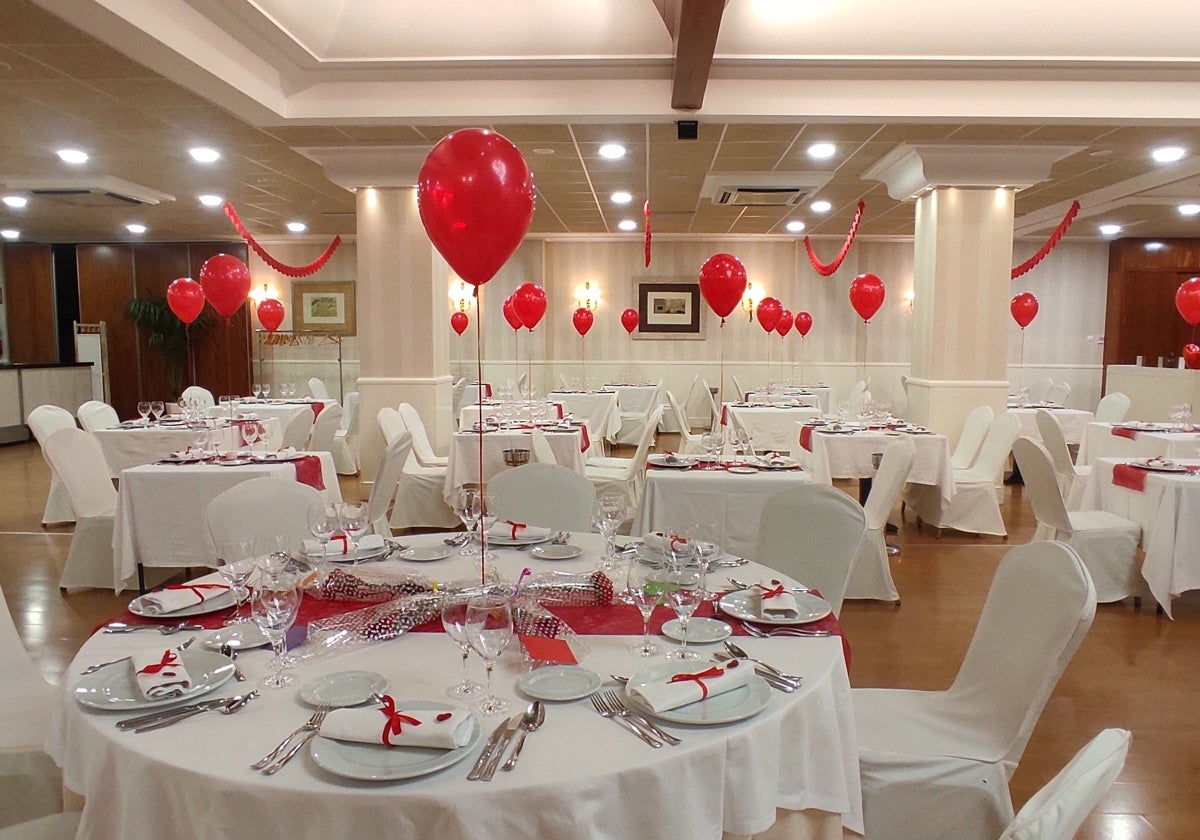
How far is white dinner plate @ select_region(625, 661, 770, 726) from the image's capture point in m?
1.53

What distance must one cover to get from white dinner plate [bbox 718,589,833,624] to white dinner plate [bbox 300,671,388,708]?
89cm

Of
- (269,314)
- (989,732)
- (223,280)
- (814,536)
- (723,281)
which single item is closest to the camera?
(989,732)

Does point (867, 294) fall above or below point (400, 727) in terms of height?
above

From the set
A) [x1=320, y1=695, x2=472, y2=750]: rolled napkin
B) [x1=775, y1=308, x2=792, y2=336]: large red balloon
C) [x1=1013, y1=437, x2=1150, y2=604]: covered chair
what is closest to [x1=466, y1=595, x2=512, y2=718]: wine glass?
[x1=320, y1=695, x2=472, y2=750]: rolled napkin

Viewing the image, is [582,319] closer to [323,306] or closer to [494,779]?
[323,306]

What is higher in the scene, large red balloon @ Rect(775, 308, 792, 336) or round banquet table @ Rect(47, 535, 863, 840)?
large red balloon @ Rect(775, 308, 792, 336)

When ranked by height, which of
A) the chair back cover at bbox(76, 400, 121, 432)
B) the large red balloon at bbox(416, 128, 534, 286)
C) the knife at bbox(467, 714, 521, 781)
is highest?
the large red balloon at bbox(416, 128, 534, 286)

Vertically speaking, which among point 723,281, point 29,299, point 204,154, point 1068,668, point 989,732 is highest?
point 204,154

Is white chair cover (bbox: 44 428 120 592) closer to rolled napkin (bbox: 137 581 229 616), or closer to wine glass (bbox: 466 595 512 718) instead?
rolled napkin (bbox: 137 581 229 616)

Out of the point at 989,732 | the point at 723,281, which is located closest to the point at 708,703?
the point at 989,732

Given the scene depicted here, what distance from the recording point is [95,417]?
7355mm

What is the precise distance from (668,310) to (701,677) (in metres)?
12.7

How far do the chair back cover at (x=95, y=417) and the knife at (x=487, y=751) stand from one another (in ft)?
22.3

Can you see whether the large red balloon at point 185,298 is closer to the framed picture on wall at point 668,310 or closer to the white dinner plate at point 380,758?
the framed picture on wall at point 668,310
